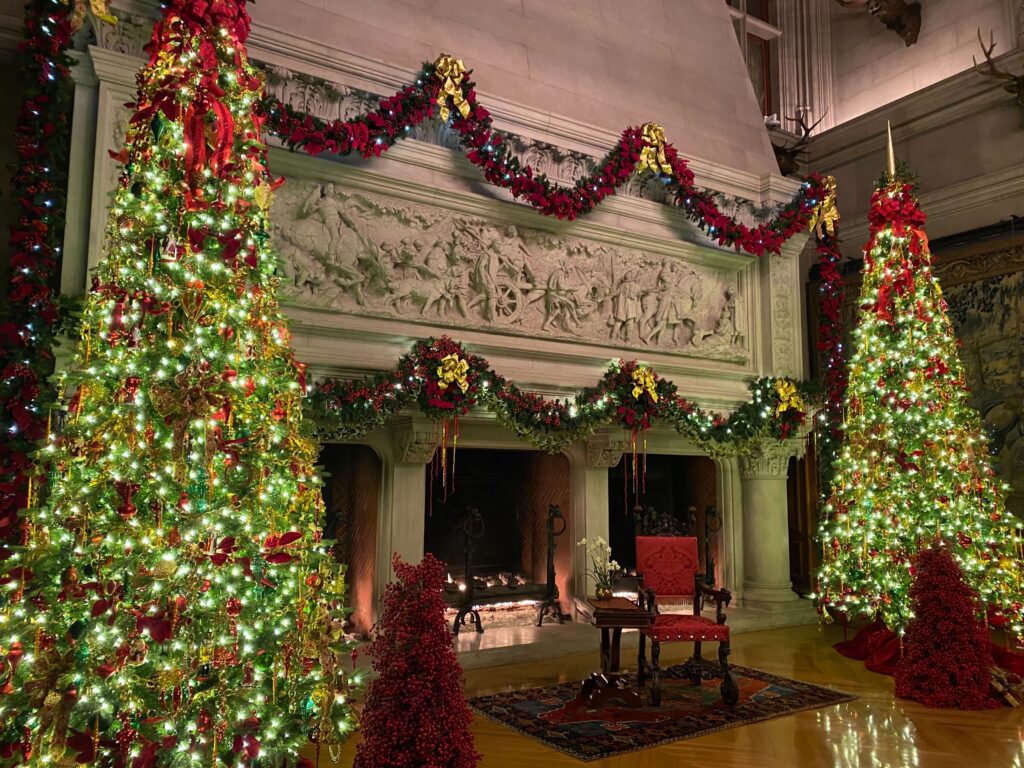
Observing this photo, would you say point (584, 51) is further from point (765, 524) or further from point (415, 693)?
point (415, 693)

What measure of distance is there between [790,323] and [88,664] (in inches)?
321

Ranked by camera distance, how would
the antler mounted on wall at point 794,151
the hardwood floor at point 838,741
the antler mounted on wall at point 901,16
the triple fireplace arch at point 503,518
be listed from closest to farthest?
the hardwood floor at point 838,741 → the triple fireplace arch at point 503,518 → the antler mounted on wall at point 901,16 → the antler mounted on wall at point 794,151

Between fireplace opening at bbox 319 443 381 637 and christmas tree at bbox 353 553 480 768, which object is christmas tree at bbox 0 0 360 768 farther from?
fireplace opening at bbox 319 443 381 637

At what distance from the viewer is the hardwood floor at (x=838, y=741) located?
13.6 feet

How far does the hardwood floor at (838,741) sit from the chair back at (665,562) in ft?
3.55

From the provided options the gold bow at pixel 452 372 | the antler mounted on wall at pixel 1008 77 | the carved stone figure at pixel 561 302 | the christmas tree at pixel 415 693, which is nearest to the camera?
the christmas tree at pixel 415 693

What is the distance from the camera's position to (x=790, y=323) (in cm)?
905

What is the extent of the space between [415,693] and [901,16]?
38.6 feet

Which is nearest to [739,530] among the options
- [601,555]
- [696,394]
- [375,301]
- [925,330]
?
[696,394]

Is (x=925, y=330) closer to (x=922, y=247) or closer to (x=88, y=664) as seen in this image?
(x=922, y=247)

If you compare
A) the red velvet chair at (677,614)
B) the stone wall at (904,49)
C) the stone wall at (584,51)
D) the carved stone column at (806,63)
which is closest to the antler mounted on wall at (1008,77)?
the stone wall at (904,49)

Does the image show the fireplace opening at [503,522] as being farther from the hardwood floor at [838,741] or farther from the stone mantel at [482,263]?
the hardwood floor at [838,741]

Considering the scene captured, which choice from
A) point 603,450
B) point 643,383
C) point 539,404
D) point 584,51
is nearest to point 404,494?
point 539,404

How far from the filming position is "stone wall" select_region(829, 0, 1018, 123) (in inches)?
391
